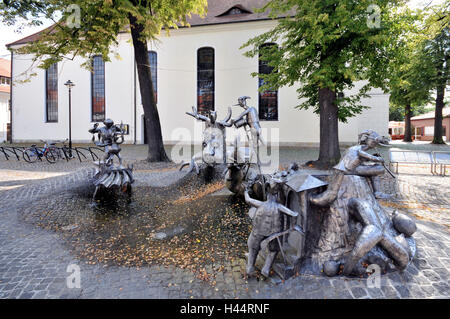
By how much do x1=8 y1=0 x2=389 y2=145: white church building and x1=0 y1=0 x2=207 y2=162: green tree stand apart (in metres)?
10.6

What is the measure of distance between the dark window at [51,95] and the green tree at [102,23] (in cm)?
1824

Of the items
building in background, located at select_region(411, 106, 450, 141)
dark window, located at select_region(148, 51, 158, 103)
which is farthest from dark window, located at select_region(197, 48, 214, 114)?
building in background, located at select_region(411, 106, 450, 141)

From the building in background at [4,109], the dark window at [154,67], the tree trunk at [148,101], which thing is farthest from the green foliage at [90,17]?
the building in background at [4,109]

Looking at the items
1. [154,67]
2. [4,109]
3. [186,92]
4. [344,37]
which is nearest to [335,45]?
→ [344,37]

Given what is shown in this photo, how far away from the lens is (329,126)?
10984mm

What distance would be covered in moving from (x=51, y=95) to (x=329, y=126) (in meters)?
28.0

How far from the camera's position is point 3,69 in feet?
120

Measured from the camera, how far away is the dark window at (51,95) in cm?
2802

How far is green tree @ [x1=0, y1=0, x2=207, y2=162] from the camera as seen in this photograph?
10.5 metres

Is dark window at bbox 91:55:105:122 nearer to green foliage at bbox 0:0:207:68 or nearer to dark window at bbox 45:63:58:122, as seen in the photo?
dark window at bbox 45:63:58:122

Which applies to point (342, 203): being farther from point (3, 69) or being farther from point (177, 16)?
point (3, 69)

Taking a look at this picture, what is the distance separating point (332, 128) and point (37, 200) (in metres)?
9.88
